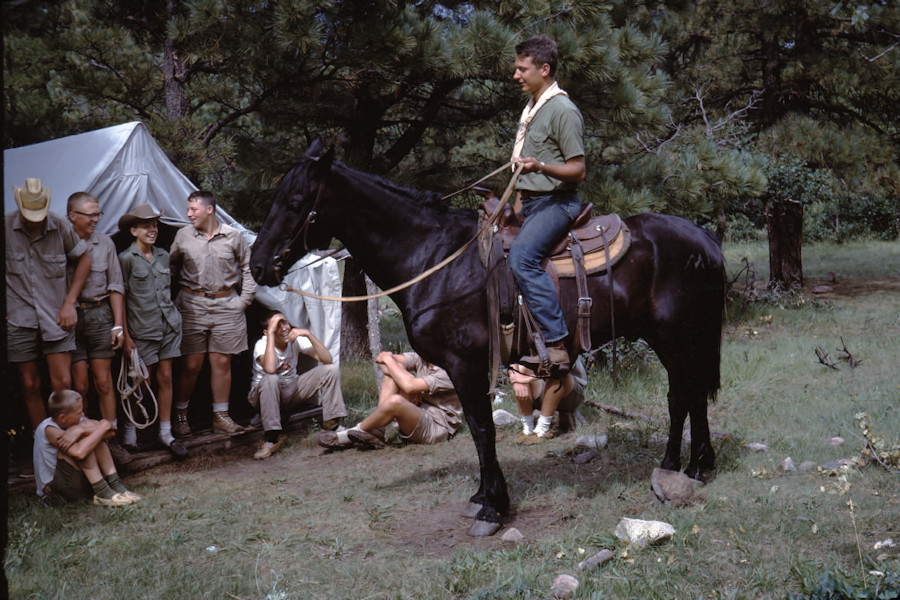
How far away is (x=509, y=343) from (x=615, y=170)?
456 centimetres

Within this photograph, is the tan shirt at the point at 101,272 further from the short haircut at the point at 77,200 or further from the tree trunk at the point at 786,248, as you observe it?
the tree trunk at the point at 786,248

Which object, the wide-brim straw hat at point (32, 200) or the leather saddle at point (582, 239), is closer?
the leather saddle at point (582, 239)

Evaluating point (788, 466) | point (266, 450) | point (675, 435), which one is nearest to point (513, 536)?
point (675, 435)

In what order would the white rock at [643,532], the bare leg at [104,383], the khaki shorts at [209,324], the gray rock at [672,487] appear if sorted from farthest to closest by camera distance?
the khaki shorts at [209,324] → the bare leg at [104,383] → the gray rock at [672,487] → the white rock at [643,532]

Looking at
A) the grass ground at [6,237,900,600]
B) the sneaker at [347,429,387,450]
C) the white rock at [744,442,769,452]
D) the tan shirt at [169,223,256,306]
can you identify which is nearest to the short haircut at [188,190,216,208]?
the tan shirt at [169,223,256,306]

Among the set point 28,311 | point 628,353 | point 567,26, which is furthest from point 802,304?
point 28,311

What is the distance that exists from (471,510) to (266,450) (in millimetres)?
2680

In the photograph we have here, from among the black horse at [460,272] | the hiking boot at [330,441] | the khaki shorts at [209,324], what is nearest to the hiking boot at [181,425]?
the khaki shorts at [209,324]

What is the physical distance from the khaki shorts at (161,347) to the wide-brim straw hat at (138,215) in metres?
0.98

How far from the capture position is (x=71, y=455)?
216 inches

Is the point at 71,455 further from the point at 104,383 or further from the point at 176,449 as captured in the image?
the point at 176,449

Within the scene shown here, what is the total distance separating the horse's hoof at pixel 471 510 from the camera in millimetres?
5211

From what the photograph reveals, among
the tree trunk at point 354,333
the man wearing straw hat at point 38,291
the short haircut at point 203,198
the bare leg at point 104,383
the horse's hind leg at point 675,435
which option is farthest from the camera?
the tree trunk at point 354,333

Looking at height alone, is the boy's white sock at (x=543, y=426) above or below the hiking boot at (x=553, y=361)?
below
